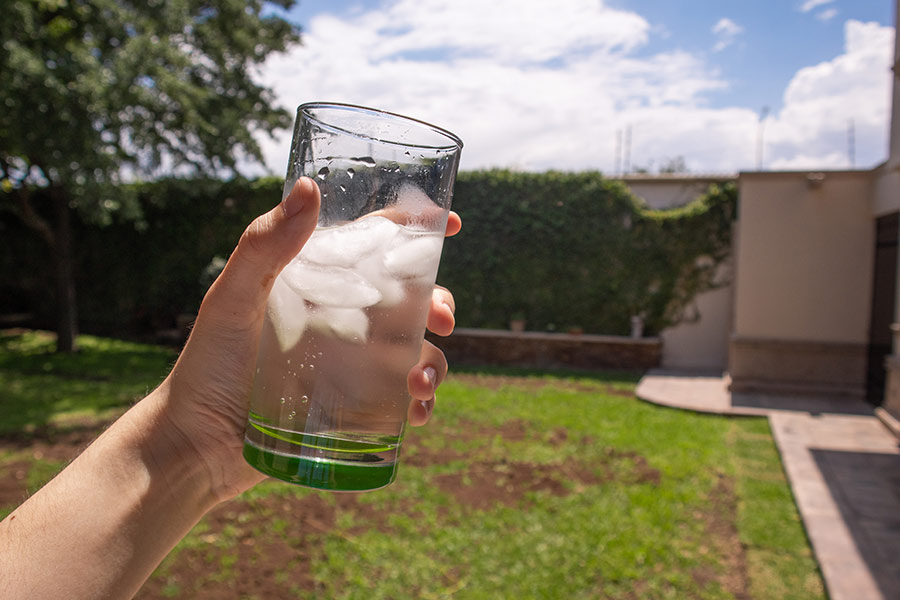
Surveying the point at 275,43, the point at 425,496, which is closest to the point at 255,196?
the point at 275,43

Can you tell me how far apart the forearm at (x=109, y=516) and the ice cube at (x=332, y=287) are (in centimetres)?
41

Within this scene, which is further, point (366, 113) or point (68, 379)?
point (68, 379)

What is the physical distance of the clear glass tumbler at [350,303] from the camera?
985 millimetres

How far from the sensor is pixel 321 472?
0.99m

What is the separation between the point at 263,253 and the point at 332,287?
129 millimetres

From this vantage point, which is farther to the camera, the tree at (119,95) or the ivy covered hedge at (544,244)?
the ivy covered hedge at (544,244)

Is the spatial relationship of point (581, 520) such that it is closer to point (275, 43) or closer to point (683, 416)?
point (683, 416)

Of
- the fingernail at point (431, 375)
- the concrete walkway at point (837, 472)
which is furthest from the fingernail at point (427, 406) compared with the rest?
the concrete walkway at point (837, 472)

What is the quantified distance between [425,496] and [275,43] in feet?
28.5

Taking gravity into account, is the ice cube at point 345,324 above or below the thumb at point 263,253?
below

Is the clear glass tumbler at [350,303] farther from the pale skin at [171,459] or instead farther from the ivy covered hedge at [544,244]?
the ivy covered hedge at [544,244]

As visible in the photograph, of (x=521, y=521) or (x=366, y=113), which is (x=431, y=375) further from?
(x=521, y=521)

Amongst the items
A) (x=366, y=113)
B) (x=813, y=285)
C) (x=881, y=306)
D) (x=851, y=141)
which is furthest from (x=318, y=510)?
(x=851, y=141)

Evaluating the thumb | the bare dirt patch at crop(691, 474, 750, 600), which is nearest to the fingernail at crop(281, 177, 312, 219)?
the thumb
